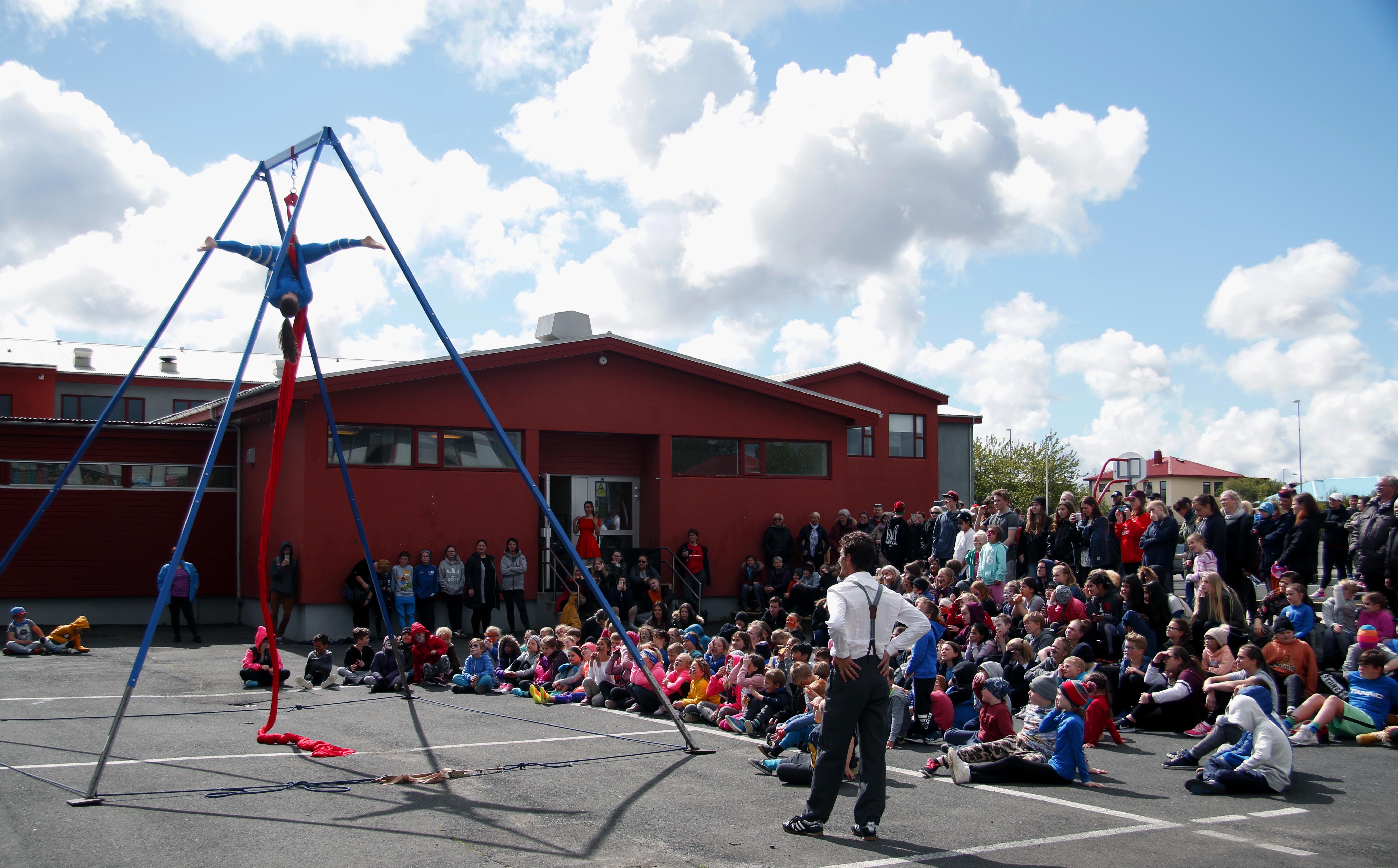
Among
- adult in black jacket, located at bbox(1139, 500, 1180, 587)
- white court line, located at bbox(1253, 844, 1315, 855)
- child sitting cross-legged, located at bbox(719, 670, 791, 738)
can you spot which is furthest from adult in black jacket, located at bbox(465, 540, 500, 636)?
white court line, located at bbox(1253, 844, 1315, 855)

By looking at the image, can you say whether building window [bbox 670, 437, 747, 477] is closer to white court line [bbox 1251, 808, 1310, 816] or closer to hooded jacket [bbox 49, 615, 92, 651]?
hooded jacket [bbox 49, 615, 92, 651]

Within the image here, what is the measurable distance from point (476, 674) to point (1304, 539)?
→ 35.3ft

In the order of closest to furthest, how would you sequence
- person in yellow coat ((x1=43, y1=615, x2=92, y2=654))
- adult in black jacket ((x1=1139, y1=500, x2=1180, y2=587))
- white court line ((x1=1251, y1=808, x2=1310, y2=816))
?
white court line ((x1=1251, y1=808, x2=1310, y2=816)) → adult in black jacket ((x1=1139, y1=500, x2=1180, y2=587)) → person in yellow coat ((x1=43, y1=615, x2=92, y2=654))

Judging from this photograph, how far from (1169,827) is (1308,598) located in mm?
6359

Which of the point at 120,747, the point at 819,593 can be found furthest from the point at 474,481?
the point at 120,747

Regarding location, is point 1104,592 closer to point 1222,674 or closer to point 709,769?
point 1222,674

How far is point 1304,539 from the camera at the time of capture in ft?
40.4

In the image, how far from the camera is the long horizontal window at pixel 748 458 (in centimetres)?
2127

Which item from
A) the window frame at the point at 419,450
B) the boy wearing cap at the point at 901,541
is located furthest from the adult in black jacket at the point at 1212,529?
the window frame at the point at 419,450

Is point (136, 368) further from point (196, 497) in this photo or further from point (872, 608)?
point (872, 608)

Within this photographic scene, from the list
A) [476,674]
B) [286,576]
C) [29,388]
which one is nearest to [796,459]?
[476,674]

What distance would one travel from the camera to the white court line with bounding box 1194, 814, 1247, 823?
22.6ft

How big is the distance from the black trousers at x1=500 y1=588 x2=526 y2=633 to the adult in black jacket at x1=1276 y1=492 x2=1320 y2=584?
1136 centimetres

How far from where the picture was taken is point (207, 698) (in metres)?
13.0
